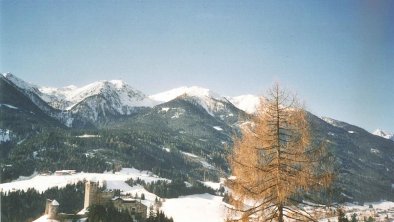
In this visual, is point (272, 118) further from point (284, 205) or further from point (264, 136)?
point (284, 205)

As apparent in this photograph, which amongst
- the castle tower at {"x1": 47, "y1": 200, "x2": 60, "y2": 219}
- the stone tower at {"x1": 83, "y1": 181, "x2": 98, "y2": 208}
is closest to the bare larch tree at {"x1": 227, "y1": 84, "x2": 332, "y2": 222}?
the castle tower at {"x1": 47, "y1": 200, "x2": 60, "y2": 219}

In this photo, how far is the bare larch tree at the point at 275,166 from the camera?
73.0 ft

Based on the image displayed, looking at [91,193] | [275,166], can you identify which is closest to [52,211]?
[91,193]

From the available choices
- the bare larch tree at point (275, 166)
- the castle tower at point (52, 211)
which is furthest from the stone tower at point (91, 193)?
the bare larch tree at point (275, 166)

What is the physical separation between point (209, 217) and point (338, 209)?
184m

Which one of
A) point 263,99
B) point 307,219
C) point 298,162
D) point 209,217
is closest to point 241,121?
point 263,99

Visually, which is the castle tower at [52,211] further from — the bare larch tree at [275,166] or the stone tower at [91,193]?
the bare larch tree at [275,166]

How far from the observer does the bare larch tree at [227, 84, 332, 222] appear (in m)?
22.2

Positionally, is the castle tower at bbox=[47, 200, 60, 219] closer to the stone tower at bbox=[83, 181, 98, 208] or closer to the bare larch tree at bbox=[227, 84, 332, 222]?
the stone tower at bbox=[83, 181, 98, 208]

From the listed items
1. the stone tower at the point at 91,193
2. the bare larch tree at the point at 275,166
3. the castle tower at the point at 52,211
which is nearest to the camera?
the bare larch tree at the point at 275,166

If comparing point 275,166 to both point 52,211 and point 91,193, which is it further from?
point 91,193

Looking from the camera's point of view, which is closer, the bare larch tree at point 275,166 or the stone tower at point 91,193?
the bare larch tree at point 275,166

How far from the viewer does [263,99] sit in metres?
23.9

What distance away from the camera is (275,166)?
73.8 feet
